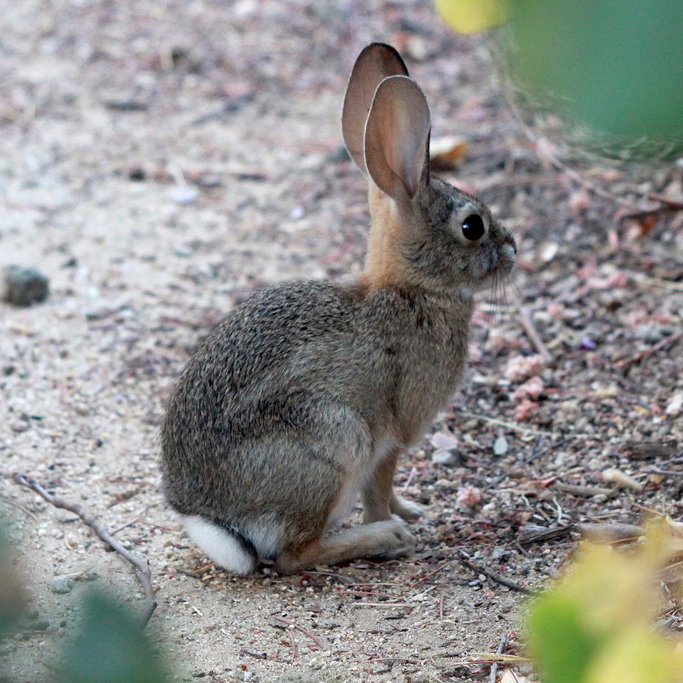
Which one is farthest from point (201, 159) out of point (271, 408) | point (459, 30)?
point (459, 30)

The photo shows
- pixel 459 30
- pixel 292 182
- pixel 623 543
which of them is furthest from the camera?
pixel 292 182

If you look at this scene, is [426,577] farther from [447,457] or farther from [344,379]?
[447,457]

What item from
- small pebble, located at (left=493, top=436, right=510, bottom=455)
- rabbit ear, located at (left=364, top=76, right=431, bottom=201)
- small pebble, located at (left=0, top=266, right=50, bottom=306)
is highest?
rabbit ear, located at (left=364, top=76, right=431, bottom=201)

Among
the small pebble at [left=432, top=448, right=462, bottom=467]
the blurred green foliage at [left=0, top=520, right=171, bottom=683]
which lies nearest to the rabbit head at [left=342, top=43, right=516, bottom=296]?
the small pebble at [left=432, top=448, right=462, bottom=467]

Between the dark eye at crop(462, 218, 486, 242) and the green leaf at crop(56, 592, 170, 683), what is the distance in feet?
12.1

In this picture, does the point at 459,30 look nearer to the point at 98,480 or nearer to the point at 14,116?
the point at 98,480

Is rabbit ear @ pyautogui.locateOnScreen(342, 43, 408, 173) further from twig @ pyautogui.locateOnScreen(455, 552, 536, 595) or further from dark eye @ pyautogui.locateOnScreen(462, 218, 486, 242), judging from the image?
twig @ pyautogui.locateOnScreen(455, 552, 536, 595)

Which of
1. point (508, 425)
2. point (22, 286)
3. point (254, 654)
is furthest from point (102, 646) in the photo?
point (22, 286)

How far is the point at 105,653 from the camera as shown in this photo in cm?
105

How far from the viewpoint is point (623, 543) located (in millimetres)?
3998

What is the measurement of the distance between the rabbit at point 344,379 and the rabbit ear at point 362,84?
0.01 metres

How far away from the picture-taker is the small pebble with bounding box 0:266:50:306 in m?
6.43

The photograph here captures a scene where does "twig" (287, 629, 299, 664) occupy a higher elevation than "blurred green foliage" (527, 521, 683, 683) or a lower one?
lower

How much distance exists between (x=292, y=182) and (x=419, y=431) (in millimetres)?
4259
